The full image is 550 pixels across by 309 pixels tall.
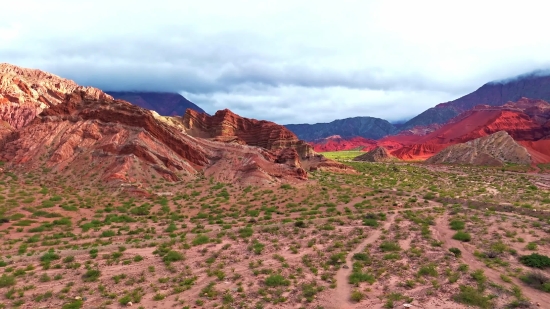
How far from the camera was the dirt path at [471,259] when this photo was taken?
1311 centimetres

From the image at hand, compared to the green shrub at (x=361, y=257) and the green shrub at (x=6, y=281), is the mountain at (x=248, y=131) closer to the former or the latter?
the green shrub at (x=361, y=257)

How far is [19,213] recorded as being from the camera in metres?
26.0

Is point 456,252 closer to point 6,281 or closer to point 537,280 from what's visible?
point 537,280

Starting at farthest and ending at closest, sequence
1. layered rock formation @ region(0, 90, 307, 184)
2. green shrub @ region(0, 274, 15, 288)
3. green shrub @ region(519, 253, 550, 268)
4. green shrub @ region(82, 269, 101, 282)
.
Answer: layered rock formation @ region(0, 90, 307, 184)
green shrub @ region(519, 253, 550, 268)
green shrub @ region(82, 269, 101, 282)
green shrub @ region(0, 274, 15, 288)

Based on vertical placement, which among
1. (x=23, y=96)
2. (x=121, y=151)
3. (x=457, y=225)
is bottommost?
(x=457, y=225)

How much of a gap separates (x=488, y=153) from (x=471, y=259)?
9866cm

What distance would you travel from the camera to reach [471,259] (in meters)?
17.0

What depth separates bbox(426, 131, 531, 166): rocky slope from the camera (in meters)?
96.2

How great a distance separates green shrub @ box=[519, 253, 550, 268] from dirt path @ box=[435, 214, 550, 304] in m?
2.13

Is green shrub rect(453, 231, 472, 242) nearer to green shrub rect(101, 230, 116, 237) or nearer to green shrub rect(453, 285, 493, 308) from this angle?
green shrub rect(453, 285, 493, 308)

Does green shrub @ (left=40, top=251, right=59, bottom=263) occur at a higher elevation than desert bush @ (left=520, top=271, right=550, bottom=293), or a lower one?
lower

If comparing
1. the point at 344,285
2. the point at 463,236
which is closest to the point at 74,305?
the point at 344,285

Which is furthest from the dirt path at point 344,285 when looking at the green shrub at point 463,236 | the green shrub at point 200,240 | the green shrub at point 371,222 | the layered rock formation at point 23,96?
the layered rock formation at point 23,96

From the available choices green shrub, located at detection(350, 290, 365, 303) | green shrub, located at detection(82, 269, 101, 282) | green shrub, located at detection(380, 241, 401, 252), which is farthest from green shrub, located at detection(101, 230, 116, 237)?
green shrub, located at detection(380, 241, 401, 252)
